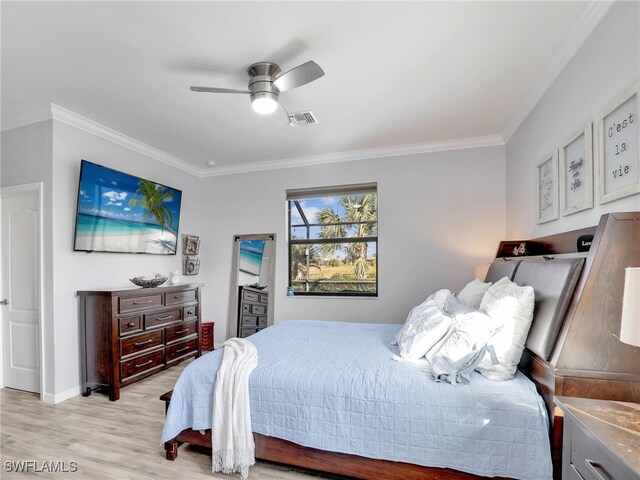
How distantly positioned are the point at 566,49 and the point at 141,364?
445cm

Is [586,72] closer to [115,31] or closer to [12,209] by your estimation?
[115,31]

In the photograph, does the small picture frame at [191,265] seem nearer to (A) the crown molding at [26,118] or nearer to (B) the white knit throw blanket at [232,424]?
(A) the crown molding at [26,118]

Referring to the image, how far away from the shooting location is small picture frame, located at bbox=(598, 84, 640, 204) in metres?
1.45

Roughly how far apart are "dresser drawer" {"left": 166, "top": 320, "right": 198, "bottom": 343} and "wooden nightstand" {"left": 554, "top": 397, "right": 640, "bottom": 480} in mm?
3584

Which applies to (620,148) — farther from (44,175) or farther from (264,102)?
(44,175)

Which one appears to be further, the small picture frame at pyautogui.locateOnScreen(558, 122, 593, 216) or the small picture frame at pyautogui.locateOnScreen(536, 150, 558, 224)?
the small picture frame at pyautogui.locateOnScreen(536, 150, 558, 224)

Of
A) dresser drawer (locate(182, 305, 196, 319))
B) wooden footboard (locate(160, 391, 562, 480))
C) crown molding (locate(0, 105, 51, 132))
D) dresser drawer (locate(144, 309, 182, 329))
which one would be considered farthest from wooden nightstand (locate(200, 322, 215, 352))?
crown molding (locate(0, 105, 51, 132))

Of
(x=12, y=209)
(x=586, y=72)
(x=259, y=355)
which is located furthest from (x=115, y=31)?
(x=586, y=72)

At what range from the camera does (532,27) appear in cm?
187

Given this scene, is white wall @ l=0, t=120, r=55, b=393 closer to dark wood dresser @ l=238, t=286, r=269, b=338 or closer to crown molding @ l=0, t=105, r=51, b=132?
crown molding @ l=0, t=105, r=51, b=132

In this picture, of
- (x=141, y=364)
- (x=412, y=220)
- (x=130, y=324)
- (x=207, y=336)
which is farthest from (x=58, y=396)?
(x=412, y=220)

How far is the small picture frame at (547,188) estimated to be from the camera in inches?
90.0

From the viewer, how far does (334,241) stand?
4.27 m

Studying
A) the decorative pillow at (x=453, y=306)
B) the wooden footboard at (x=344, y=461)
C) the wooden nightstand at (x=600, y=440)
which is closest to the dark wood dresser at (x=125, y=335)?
the wooden footboard at (x=344, y=461)
